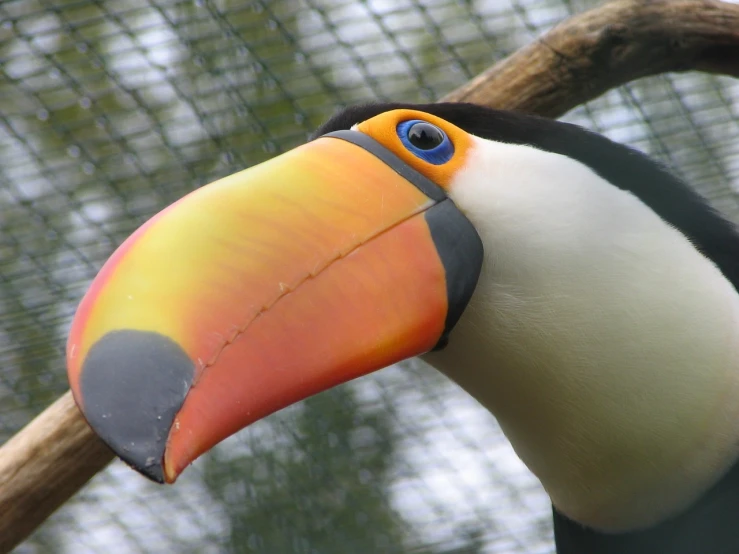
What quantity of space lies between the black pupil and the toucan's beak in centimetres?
4

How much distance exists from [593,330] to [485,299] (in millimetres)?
123

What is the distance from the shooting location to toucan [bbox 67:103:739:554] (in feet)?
3.22

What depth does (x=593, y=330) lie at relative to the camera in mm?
1180

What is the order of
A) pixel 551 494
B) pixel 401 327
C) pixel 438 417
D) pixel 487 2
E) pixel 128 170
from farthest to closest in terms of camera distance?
pixel 438 417
pixel 128 170
pixel 487 2
pixel 551 494
pixel 401 327

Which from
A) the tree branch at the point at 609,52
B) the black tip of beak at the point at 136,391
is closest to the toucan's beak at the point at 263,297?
the black tip of beak at the point at 136,391

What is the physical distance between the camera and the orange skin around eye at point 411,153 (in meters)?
1.19

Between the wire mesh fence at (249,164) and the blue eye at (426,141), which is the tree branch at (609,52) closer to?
the blue eye at (426,141)

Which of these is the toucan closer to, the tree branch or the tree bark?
the tree branch

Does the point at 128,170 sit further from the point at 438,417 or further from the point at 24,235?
the point at 438,417

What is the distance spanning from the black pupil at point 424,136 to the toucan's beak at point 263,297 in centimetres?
4

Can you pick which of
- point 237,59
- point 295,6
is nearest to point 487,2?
A: point 295,6

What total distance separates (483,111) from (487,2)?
3.77 ft

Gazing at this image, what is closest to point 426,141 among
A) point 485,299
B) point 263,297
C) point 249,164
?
point 485,299

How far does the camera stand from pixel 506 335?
3.85ft
